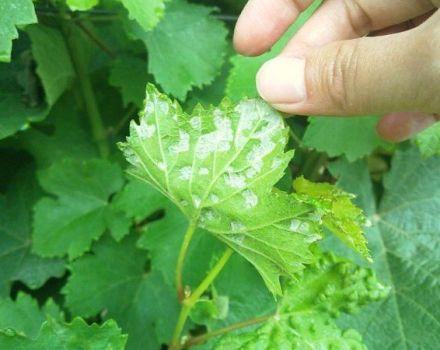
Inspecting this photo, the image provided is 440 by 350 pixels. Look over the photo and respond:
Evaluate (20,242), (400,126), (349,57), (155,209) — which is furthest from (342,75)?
(20,242)

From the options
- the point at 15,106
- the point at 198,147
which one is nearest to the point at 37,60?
the point at 15,106

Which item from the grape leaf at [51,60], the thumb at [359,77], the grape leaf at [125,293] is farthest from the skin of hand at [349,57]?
the grape leaf at [125,293]

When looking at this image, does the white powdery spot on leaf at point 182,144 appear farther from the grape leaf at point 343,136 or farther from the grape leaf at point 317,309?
the grape leaf at point 343,136

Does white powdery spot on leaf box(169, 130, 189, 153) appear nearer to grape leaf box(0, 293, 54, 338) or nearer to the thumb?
the thumb

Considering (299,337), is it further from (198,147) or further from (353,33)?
(353,33)

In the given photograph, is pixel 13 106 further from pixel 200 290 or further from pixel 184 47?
pixel 200 290

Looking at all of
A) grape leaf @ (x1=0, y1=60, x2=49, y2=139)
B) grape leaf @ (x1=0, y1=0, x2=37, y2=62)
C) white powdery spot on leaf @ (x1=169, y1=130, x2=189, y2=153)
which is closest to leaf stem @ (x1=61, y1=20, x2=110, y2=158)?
grape leaf @ (x1=0, y1=60, x2=49, y2=139)
